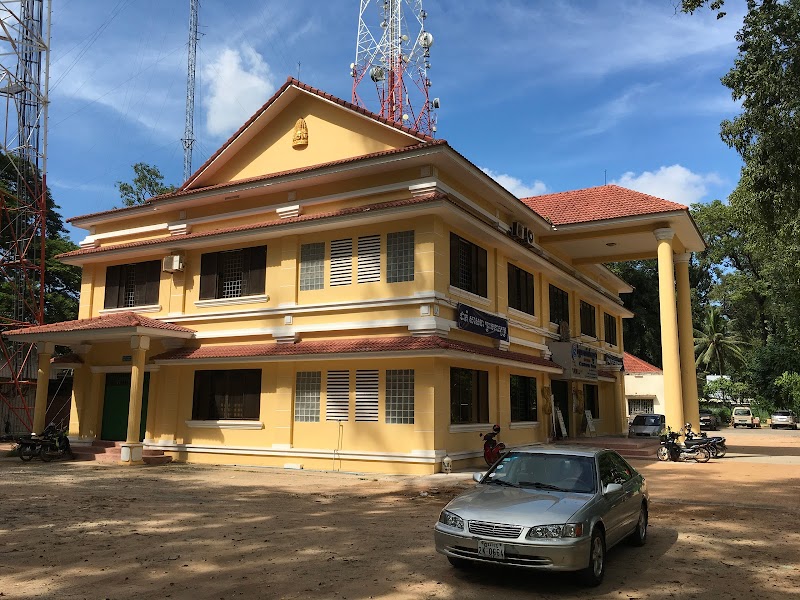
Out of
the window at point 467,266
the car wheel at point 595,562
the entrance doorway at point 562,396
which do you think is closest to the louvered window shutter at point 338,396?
the window at point 467,266

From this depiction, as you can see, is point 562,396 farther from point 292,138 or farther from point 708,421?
point 708,421

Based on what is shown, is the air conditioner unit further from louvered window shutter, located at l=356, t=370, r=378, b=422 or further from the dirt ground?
louvered window shutter, located at l=356, t=370, r=378, b=422

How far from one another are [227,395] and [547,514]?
536 inches

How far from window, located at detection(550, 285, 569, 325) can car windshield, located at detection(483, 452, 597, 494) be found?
15942mm

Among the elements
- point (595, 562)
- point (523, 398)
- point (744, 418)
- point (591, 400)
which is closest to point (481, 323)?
point (523, 398)

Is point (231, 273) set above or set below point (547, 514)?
above

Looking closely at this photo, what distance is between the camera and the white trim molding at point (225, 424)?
1772 centimetres

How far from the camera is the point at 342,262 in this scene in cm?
1723

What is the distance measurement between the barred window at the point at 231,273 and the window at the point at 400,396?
5744mm

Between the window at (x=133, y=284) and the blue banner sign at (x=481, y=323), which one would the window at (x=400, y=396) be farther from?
the window at (x=133, y=284)

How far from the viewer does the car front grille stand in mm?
6324

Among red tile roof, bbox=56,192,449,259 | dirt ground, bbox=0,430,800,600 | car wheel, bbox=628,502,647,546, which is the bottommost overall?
dirt ground, bbox=0,430,800,600

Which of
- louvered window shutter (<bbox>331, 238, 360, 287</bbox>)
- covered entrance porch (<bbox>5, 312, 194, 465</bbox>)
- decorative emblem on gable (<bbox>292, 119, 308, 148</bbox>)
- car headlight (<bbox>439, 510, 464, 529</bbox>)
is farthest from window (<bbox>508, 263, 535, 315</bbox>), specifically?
car headlight (<bbox>439, 510, 464, 529</bbox>)

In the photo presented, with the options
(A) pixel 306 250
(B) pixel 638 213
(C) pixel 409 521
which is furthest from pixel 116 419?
(B) pixel 638 213
